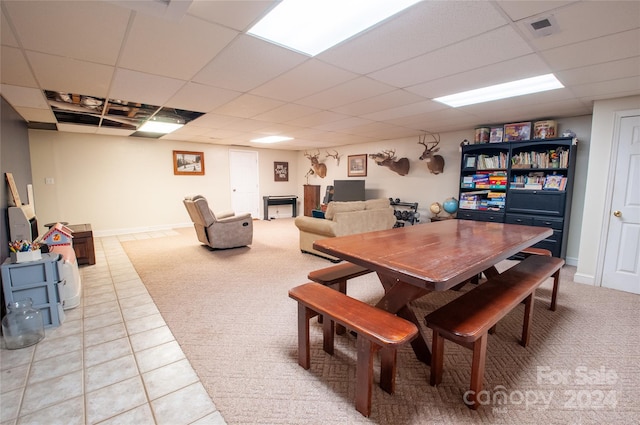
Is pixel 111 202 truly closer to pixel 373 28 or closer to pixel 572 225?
pixel 373 28

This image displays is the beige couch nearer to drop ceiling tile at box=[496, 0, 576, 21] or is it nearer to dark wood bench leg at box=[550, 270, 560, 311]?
dark wood bench leg at box=[550, 270, 560, 311]

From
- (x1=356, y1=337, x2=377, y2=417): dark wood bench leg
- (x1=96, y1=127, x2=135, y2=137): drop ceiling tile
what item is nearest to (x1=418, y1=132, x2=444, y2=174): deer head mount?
(x1=356, y1=337, x2=377, y2=417): dark wood bench leg

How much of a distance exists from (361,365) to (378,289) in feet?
5.76

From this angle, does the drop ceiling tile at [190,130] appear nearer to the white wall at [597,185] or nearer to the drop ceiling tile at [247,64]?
the drop ceiling tile at [247,64]

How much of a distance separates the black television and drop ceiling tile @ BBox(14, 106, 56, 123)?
5.16 metres

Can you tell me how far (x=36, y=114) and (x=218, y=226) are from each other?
293 cm

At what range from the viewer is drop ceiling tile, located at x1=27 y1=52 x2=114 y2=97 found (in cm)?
222

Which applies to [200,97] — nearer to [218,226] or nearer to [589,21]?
[218,226]

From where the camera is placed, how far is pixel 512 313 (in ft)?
8.65

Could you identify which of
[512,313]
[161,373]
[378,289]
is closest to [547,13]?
[512,313]

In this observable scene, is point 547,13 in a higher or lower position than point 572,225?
higher

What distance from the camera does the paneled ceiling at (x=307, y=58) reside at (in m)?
1.58

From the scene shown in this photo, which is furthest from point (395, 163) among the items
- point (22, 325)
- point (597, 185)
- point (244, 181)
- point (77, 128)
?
point (77, 128)

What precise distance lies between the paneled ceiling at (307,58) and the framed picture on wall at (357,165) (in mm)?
3281
